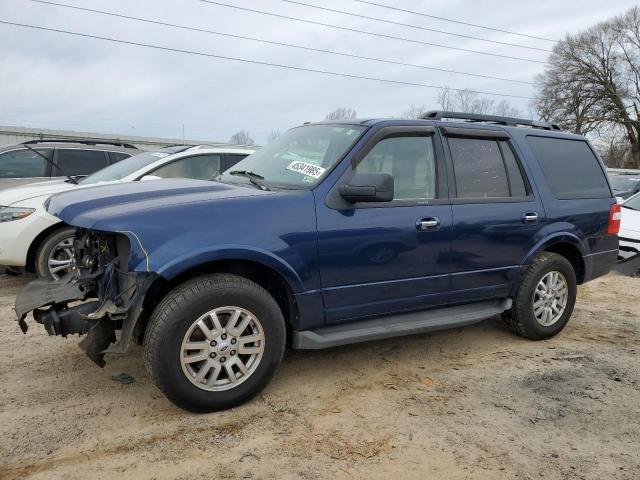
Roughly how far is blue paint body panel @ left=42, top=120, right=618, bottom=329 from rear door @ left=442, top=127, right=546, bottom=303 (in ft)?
0.04

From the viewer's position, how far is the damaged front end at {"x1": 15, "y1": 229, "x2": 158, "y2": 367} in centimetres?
297

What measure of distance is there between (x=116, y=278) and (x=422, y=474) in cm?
208

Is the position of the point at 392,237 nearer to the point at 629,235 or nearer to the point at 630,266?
the point at 630,266

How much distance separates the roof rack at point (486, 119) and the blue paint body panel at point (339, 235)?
0.22m

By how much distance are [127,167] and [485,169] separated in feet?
14.2

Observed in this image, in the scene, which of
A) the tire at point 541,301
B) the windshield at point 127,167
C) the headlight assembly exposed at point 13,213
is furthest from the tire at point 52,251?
the tire at point 541,301

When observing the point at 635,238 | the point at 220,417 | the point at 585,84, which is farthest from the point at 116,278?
the point at 585,84

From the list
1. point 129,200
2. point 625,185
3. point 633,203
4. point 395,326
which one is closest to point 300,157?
point 129,200

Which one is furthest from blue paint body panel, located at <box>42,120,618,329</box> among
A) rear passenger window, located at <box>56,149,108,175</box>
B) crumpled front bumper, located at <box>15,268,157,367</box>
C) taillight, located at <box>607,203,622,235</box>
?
rear passenger window, located at <box>56,149,108,175</box>

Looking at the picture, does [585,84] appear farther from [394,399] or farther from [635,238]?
[394,399]

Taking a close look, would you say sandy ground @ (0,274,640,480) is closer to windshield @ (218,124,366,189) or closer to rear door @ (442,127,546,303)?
rear door @ (442,127,546,303)

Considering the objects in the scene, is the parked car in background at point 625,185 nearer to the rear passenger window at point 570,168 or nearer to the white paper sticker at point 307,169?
the rear passenger window at point 570,168

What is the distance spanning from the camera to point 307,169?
147 inches

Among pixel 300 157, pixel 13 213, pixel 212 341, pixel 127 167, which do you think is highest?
pixel 127 167
